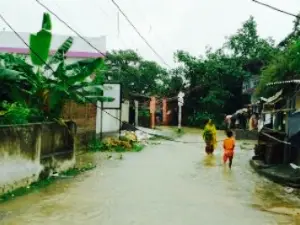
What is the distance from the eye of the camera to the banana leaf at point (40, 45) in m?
11.5

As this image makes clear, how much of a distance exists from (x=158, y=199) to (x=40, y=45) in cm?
529

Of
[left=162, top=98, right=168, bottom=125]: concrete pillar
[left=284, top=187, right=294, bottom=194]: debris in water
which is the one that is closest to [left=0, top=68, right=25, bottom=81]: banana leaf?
[left=284, top=187, right=294, bottom=194]: debris in water

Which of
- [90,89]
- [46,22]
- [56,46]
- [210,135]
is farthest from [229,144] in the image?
[56,46]

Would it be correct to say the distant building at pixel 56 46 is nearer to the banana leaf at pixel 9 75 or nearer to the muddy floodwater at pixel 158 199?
the muddy floodwater at pixel 158 199

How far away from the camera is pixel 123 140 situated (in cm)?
2023

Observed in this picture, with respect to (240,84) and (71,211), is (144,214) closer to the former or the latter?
(71,211)

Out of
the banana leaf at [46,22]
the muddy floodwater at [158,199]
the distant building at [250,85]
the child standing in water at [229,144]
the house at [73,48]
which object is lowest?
the muddy floodwater at [158,199]

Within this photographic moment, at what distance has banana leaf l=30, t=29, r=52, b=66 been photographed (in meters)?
11.5

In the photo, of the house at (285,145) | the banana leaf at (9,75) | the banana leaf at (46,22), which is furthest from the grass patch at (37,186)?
the house at (285,145)

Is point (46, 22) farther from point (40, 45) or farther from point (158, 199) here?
point (158, 199)

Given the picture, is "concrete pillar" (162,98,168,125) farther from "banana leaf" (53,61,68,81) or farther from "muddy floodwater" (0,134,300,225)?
"banana leaf" (53,61,68,81)

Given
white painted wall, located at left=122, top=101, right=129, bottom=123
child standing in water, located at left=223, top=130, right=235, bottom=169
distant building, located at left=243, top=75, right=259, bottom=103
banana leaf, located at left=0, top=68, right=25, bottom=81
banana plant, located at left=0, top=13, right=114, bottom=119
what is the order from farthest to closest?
distant building, located at left=243, top=75, right=259, bottom=103, white painted wall, located at left=122, top=101, right=129, bottom=123, child standing in water, located at left=223, top=130, right=235, bottom=169, banana plant, located at left=0, top=13, right=114, bottom=119, banana leaf, located at left=0, top=68, right=25, bottom=81

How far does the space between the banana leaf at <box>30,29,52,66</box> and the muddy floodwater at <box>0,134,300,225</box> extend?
3.41 metres

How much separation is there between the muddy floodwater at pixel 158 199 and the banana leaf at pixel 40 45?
3405 millimetres
